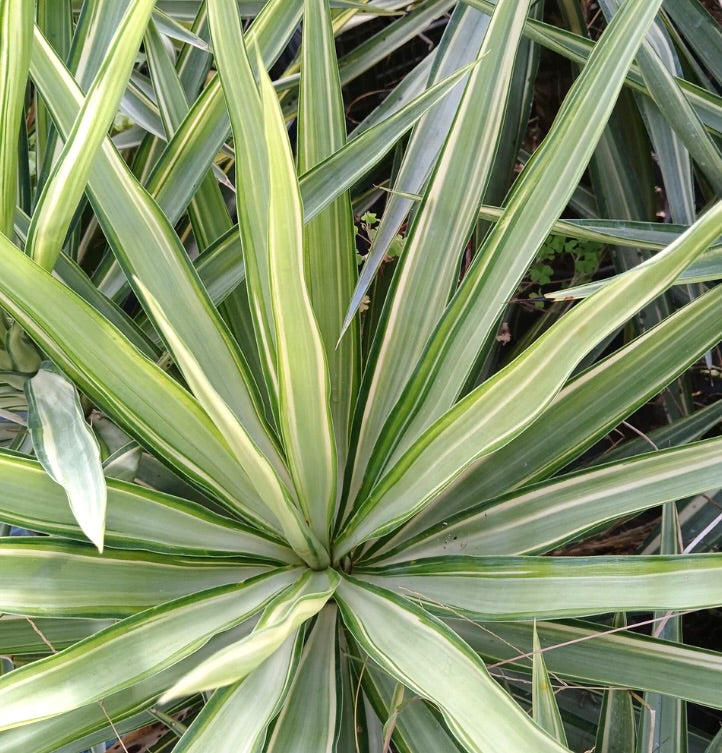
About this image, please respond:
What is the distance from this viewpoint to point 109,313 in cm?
77

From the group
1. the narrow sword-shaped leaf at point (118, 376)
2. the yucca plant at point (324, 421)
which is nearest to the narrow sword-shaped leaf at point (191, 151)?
the yucca plant at point (324, 421)

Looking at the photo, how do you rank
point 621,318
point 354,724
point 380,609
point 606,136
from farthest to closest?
point 606,136
point 354,724
point 380,609
point 621,318

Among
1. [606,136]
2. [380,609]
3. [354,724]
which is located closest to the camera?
[380,609]

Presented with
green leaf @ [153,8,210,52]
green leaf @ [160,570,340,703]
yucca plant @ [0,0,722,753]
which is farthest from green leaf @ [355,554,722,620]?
green leaf @ [153,8,210,52]

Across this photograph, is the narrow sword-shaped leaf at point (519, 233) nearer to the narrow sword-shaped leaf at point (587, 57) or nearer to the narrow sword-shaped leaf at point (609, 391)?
the narrow sword-shaped leaf at point (609, 391)

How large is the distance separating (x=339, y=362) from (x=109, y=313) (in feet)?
0.84

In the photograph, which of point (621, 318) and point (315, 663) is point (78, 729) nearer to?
point (315, 663)

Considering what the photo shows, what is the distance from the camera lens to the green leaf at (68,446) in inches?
19.4

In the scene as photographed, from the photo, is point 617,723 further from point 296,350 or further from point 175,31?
point 175,31

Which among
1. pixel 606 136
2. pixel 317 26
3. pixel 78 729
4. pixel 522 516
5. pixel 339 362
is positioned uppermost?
pixel 606 136

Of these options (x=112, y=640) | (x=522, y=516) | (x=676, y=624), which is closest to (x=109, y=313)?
(x=112, y=640)

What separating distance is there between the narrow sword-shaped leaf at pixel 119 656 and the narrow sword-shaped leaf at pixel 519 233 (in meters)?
0.21

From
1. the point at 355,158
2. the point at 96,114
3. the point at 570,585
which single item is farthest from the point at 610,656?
the point at 96,114

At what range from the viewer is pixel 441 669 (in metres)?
0.50
